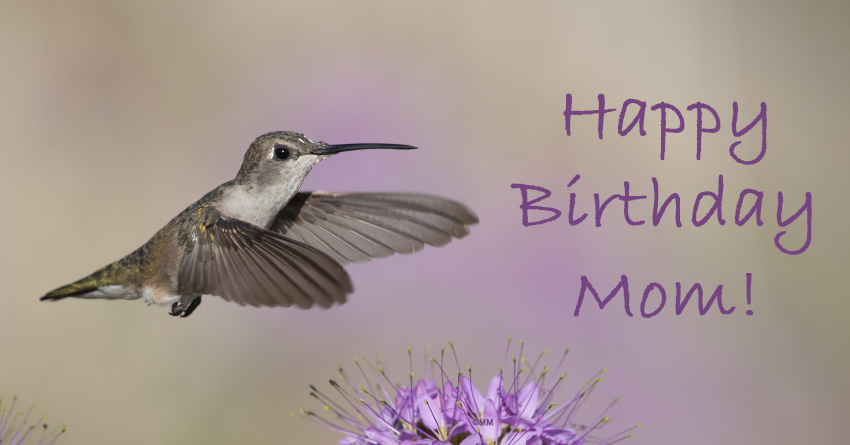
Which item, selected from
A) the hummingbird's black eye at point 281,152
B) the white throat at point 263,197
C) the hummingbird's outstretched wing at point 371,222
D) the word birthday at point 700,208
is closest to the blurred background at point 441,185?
the word birthday at point 700,208

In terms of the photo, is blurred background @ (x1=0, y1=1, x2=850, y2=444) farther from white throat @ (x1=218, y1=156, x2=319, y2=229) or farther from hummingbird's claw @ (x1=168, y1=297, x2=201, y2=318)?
white throat @ (x1=218, y1=156, x2=319, y2=229)

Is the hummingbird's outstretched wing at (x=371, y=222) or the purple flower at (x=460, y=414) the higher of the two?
the hummingbird's outstretched wing at (x=371, y=222)

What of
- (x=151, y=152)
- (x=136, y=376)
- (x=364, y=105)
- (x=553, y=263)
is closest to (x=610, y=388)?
(x=553, y=263)

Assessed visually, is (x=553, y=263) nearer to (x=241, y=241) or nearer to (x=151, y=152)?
(x=151, y=152)

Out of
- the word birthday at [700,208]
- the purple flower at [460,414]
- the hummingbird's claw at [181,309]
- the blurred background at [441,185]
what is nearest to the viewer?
the purple flower at [460,414]

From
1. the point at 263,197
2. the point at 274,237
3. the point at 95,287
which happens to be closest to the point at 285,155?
the point at 263,197

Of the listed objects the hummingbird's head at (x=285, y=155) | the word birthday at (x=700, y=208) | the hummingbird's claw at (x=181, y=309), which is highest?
the word birthday at (x=700, y=208)

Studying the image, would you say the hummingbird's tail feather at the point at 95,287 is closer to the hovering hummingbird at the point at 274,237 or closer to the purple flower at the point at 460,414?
the hovering hummingbird at the point at 274,237

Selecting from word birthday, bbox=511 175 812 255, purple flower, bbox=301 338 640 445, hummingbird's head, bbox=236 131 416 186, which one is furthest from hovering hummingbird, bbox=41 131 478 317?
word birthday, bbox=511 175 812 255
